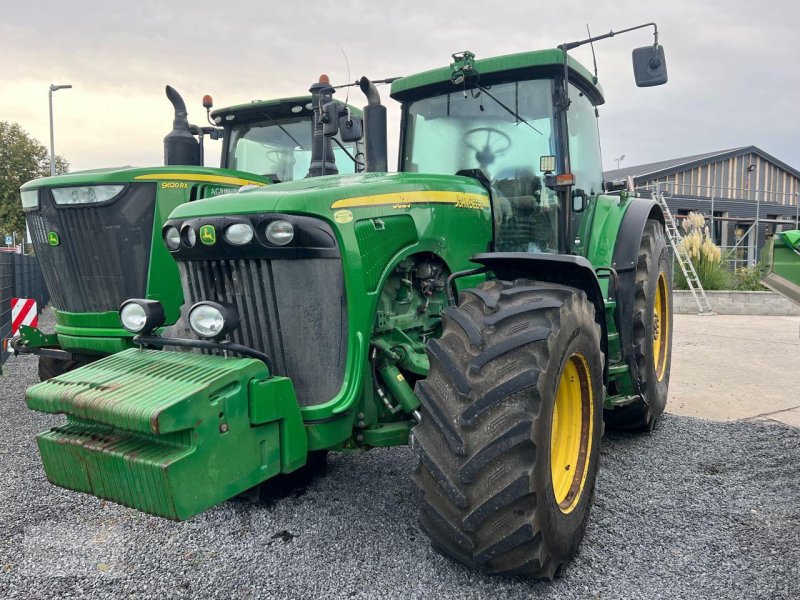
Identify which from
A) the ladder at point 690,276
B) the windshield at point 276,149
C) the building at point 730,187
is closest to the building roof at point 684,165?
the building at point 730,187

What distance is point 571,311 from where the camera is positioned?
2.72 metres

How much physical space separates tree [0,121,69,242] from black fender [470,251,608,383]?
2383cm

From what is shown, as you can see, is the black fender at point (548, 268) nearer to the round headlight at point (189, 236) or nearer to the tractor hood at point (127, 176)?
the round headlight at point (189, 236)

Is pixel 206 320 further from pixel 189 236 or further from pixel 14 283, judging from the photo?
pixel 14 283

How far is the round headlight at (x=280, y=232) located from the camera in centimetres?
271

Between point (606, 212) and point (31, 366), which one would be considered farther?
point (31, 366)

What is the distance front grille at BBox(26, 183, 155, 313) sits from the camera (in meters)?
5.02

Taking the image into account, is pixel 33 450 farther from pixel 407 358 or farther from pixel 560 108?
pixel 560 108

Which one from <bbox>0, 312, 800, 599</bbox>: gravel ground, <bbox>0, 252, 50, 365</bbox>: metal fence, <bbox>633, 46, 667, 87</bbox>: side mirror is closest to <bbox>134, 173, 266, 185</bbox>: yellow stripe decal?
<bbox>0, 252, 50, 365</bbox>: metal fence

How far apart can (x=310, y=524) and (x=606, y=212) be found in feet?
9.57

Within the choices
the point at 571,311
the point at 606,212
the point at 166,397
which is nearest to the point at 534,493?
the point at 571,311

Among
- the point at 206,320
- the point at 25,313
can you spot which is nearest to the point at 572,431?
the point at 206,320

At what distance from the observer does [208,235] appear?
2.83 meters

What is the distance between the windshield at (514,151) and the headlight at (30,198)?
3.45 meters
